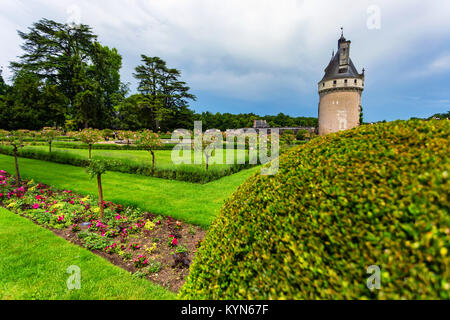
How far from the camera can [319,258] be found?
153 cm

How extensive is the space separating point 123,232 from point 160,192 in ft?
12.8

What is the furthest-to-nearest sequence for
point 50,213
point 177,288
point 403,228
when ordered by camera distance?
point 50,213 < point 177,288 < point 403,228

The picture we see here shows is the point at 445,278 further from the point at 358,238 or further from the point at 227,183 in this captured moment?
the point at 227,183

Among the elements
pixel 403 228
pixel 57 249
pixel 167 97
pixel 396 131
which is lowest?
pixel 57 249

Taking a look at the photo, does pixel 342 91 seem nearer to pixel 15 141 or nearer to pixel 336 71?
pixel 336 71

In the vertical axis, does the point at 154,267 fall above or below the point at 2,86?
below

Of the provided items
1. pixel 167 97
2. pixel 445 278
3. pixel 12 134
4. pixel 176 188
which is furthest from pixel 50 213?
pixel 167 97

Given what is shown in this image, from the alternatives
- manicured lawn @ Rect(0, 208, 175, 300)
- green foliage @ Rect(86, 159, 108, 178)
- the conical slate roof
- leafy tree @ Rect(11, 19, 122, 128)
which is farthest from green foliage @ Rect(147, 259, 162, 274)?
leafy tree @ Rect(11, 19, 122, 128)

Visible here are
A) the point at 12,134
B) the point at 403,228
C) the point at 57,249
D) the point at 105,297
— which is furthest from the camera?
the point at 12,134

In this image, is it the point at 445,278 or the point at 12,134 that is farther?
the point at 12,134

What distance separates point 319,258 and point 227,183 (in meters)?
10.1

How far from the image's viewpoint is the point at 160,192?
936 centimetres

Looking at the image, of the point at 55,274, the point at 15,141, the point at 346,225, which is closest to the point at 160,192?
the point at 55,274

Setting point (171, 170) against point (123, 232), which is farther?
point (171, 170)
